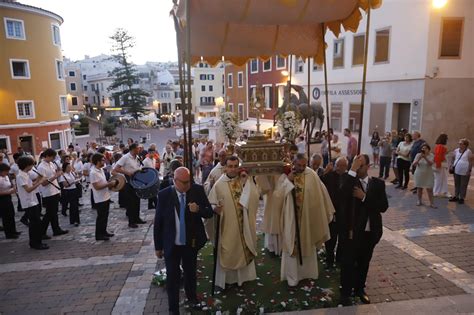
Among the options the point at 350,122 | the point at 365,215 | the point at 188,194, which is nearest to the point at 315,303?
the point at 365,215

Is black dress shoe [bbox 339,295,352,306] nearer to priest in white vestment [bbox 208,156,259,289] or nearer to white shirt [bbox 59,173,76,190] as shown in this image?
priest in white vestment [bbox 208,156,259,289]

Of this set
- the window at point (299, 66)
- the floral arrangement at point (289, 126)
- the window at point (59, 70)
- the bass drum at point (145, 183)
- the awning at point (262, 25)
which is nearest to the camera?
the awning at point (262, 25)

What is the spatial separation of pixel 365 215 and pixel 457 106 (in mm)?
14477

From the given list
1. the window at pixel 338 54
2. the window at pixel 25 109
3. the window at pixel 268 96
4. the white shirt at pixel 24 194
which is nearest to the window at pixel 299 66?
the window at pixel 338 54

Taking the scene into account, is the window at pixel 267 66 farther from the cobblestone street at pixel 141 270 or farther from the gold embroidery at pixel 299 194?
the gold embroidery at pixel 299 194

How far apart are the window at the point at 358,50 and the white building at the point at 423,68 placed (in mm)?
1040

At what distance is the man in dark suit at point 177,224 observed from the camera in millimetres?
4609

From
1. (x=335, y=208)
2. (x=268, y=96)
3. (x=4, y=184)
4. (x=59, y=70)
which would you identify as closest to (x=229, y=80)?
(x=268, y=96)

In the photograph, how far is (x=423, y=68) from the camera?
617 inches

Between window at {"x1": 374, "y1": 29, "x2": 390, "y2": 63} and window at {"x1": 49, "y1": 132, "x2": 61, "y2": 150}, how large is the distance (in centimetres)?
2632

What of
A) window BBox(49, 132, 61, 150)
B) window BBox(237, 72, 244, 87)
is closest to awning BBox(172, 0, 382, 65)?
window BBox(49, 132, 61, 150)

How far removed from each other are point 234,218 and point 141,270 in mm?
2214

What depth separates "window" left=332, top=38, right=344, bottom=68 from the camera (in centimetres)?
2072

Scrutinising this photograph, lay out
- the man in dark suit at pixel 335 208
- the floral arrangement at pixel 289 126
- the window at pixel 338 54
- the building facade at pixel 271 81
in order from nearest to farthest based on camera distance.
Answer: the man in dark suit at pixel 335 208 → the floral arrangement at pixel 289 126 → the window at pixel 338 54 → the building facade at pixel 271 81
